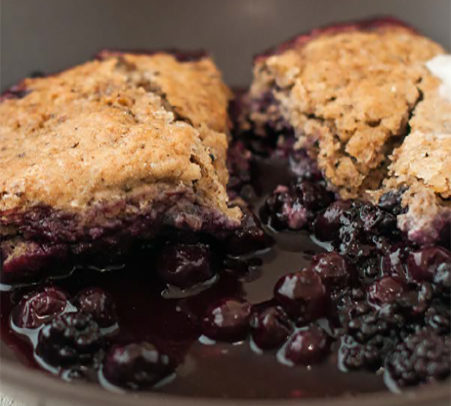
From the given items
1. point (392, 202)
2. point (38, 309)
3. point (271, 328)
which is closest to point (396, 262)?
point (392, 202)

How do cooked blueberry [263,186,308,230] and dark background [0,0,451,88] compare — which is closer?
cooked blueberry [263,186,308,230]

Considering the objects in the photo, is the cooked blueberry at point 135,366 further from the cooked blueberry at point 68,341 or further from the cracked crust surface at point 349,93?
the cracked crust surface at point 349,93

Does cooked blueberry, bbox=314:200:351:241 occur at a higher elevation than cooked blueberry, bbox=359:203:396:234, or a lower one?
lower

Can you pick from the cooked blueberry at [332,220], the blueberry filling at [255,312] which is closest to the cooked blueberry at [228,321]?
the blueberry filling at [255,312]

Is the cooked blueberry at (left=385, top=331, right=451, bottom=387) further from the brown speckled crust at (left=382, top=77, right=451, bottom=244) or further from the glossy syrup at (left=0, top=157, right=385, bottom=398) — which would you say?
the brown speckled crust at (left=382, top=77, right=451, bottom=244)

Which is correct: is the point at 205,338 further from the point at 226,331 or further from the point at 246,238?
the point at 246,238

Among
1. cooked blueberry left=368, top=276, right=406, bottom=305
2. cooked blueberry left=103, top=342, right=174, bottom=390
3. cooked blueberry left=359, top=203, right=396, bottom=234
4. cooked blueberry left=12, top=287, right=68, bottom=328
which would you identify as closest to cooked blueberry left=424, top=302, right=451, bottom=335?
cooked blueberry left=368, top=276, right=406, bottom=305
